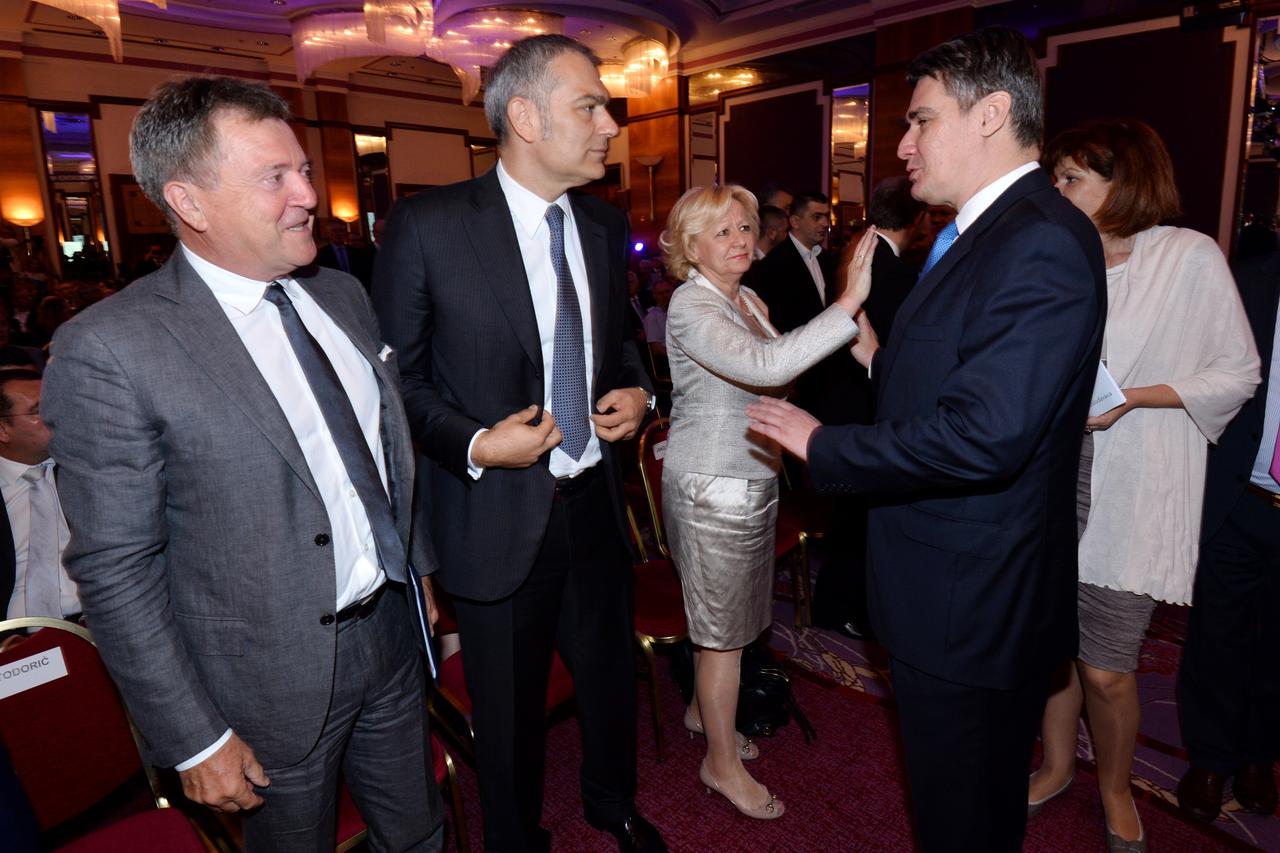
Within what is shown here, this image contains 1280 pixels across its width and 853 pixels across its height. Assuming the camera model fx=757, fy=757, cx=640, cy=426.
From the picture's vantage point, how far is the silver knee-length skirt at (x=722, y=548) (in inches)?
81.5

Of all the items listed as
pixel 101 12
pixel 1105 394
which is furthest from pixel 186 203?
pixel 101 12

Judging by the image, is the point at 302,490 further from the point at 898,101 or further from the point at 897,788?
the point at 898,101

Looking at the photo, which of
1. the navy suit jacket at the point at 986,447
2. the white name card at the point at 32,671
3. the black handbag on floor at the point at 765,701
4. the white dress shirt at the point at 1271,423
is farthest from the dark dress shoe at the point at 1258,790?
the white name card at the point at 32,671

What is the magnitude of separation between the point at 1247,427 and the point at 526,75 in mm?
2089

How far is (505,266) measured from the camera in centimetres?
167

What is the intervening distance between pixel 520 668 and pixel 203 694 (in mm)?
726

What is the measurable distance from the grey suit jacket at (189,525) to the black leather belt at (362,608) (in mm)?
67

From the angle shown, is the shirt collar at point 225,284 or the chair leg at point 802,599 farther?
the chair leg at point 802,599

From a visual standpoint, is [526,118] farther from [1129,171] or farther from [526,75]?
[1129,171]

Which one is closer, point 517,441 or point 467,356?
point 517,441

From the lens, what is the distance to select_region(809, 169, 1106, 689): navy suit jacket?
1.21 m

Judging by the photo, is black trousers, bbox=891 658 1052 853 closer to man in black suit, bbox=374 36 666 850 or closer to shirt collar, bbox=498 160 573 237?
man in black suit, bbox=374 36 666 850

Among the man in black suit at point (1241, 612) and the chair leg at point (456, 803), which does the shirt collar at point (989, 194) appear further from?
the chair leg at point (456, 803)

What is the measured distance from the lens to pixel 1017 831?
5.03ft
